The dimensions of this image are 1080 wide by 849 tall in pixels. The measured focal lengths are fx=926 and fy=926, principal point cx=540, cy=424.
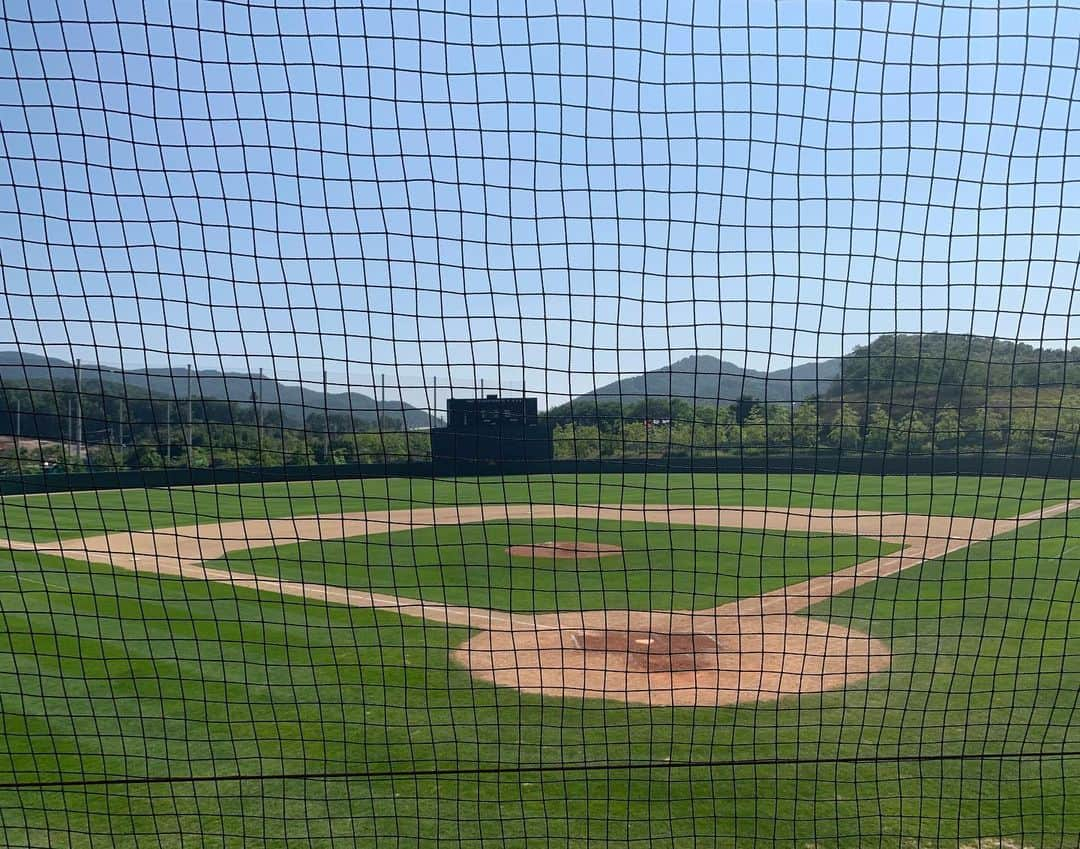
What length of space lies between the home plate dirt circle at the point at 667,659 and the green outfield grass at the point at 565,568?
18.4 inches

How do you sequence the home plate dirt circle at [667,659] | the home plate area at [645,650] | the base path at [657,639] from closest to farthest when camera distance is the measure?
the base path at [657,639], the home plate dirt circle at [667,659], the home plate area at [645,650]

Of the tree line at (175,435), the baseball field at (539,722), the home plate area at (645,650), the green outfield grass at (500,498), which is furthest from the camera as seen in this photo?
the green outfield grass at (500,498)

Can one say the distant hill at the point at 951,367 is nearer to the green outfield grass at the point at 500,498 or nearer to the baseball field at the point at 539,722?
the baseball field at the point at 539,722

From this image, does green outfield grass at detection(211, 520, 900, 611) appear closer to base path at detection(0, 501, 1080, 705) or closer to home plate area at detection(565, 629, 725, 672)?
base path at detection(0, 501, 1080, 705)

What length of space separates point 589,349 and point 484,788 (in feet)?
10.0

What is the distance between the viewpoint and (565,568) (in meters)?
13.6

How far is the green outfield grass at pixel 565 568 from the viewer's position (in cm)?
1085

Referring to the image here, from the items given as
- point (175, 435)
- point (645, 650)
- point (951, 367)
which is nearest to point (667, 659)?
point (645, 650)

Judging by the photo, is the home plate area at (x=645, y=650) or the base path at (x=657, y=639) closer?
the base path at (x=657, y=639)

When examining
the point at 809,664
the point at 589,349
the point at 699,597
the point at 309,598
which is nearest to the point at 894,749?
the point at 809,664

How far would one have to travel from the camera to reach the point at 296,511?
21.9m

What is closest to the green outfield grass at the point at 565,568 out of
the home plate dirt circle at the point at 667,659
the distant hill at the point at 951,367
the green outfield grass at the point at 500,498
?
the home plate dirt circle at the point at 667,659

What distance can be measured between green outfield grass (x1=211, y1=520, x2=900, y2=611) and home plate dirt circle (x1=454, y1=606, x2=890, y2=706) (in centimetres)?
47

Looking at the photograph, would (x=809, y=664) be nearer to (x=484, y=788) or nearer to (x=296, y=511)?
(x=484, y=788)
